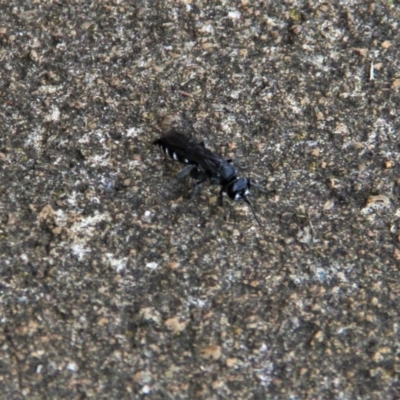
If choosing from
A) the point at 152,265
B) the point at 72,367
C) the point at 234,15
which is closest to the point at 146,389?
the point at 72,367

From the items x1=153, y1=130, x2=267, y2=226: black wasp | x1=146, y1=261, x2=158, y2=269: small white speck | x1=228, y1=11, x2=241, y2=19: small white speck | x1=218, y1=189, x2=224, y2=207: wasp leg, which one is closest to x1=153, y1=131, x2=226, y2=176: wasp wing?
x1=153, y1=130, x2=267, y2=226: black wasp

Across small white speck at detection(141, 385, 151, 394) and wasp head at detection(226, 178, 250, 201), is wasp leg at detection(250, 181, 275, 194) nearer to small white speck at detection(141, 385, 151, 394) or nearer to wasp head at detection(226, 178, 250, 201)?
wasp head at detection(226, 178, 250, 201)

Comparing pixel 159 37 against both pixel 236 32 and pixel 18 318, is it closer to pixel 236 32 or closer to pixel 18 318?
pixel 236 32

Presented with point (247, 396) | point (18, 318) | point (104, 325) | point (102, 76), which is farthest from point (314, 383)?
point (102, 76)

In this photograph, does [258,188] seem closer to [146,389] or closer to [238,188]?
[238,188]

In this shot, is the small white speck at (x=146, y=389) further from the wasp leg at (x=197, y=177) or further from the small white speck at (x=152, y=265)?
the wasp leg at (x=197, y=177)

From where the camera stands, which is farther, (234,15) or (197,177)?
(234,15)
